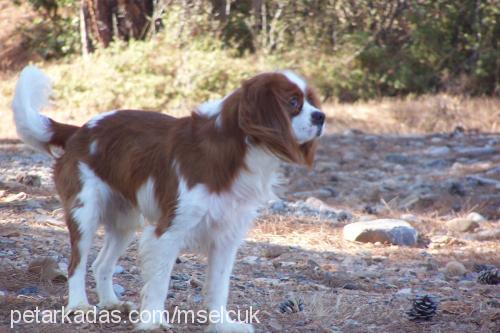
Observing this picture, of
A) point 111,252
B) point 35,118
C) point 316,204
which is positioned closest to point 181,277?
point 111,252

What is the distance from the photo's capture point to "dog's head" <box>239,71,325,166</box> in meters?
4.84

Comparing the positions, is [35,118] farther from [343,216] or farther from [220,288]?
[343,216]

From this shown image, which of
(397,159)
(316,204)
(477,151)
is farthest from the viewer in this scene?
(477,151)

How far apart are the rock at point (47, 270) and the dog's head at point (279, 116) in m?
1.89

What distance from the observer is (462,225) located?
9195 millimetres

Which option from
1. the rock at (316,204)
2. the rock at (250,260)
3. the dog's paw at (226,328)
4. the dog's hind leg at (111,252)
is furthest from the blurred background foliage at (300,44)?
the dog's paw at (226,328)

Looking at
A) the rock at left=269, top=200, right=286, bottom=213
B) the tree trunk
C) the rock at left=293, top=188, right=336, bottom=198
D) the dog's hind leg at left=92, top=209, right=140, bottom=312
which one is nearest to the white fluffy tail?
the dog's hind leg at left=92, top=209, right=140, bottom=312

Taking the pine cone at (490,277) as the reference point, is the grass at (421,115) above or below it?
below

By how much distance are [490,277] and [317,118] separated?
8.96 feet

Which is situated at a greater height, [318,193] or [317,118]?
[317,118]

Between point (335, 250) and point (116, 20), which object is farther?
point (116, 20)

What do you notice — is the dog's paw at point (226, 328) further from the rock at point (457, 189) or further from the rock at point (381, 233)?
the rock at point (457, 189)

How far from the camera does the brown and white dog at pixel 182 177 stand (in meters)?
4.86

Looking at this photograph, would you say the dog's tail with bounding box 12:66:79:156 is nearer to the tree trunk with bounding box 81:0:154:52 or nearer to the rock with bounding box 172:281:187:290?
the rock with bounding box 172:281:187:290
